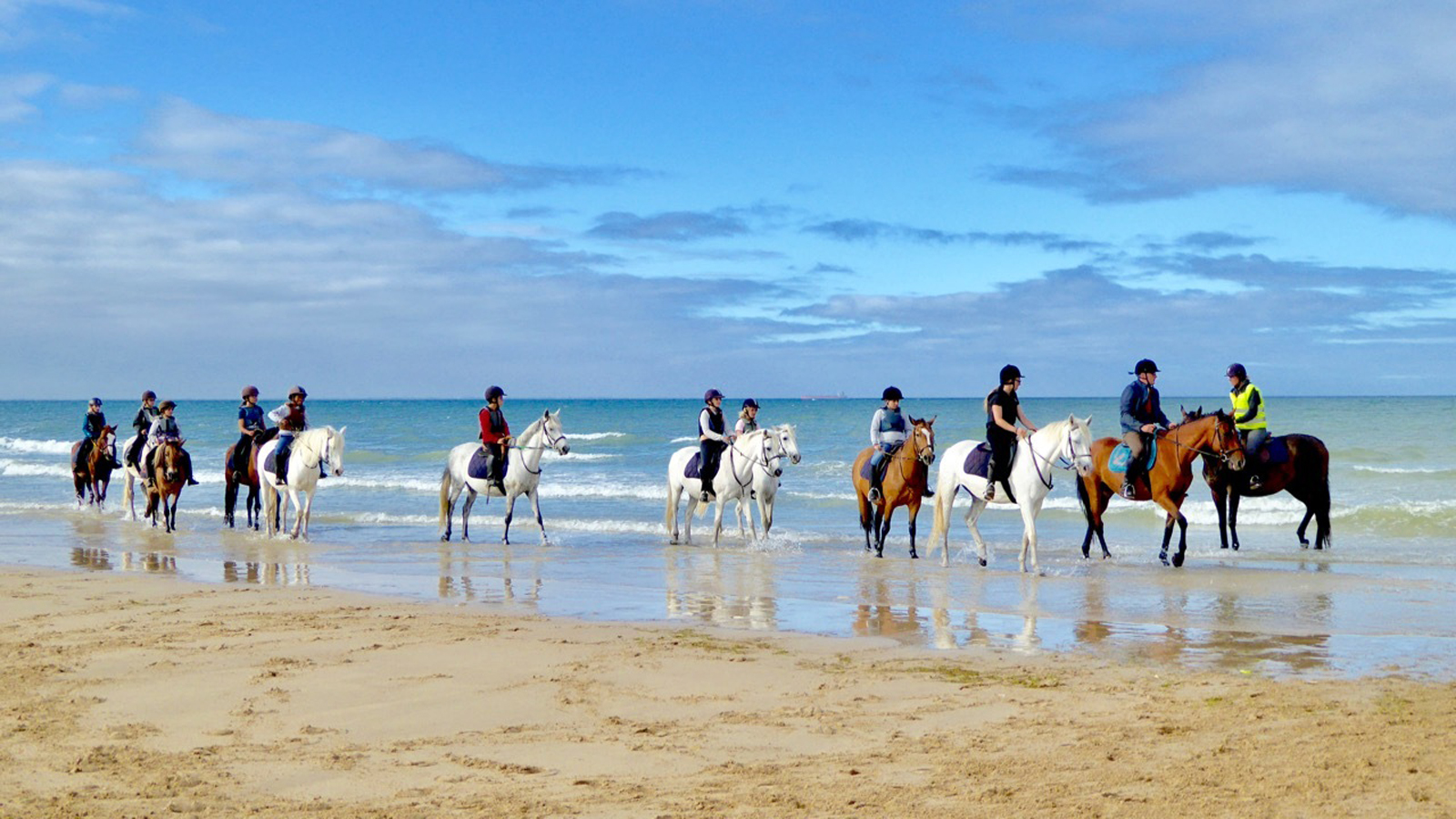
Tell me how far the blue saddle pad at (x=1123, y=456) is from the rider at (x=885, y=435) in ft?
8.56

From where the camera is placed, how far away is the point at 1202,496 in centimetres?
2420

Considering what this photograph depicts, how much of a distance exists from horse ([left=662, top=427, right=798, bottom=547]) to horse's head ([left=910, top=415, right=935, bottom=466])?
5.16 ft

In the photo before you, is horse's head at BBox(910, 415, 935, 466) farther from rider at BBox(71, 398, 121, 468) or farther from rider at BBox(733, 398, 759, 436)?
rider at BBox(71, 398, 121, 468)

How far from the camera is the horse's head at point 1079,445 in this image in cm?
1291

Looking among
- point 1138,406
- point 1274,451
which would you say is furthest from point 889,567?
point 1274,451

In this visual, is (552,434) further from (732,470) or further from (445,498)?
(732,470)

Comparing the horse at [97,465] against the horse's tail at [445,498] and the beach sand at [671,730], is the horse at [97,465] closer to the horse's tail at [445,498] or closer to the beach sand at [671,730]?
the horse's tail at [445,498]

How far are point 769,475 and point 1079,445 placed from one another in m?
4.87

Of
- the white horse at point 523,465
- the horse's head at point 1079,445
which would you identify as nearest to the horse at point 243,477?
the white horse at point 523,465

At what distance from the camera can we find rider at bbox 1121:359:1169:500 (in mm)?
14516

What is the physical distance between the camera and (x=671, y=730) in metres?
6.32

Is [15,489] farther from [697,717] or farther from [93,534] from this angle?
[697,717]

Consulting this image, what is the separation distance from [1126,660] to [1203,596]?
4.03 meters

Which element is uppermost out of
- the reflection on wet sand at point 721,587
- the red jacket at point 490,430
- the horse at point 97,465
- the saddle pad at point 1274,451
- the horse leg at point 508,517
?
the red jacket at point 490,430
